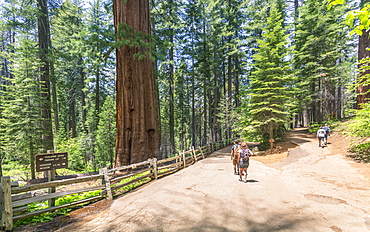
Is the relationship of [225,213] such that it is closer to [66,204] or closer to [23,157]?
[66,204]

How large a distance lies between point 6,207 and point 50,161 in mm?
1323

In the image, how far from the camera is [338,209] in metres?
4.43

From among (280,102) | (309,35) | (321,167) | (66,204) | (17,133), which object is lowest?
(321,167)

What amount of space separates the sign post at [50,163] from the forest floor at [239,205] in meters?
1.17

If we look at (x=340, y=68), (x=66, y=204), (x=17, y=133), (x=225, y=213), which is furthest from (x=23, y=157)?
(x=340, y=68)

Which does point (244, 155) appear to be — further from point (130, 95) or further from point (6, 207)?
point (6, 207)

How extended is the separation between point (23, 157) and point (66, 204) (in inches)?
390

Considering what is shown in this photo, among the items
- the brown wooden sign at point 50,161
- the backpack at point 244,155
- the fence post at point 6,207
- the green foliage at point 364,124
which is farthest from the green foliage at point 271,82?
the fence post at point 6,207

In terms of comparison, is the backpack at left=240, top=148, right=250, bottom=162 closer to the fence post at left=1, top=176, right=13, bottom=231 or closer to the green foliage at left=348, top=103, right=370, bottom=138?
the green foliage at left=348, top=103, right=370, bottom=138

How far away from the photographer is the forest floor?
375 cm

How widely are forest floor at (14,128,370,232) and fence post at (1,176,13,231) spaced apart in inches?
10.6

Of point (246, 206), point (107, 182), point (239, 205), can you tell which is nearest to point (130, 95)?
point (107, 182)

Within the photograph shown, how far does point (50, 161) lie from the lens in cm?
479

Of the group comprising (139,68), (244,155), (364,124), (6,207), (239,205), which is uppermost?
(139,68)
